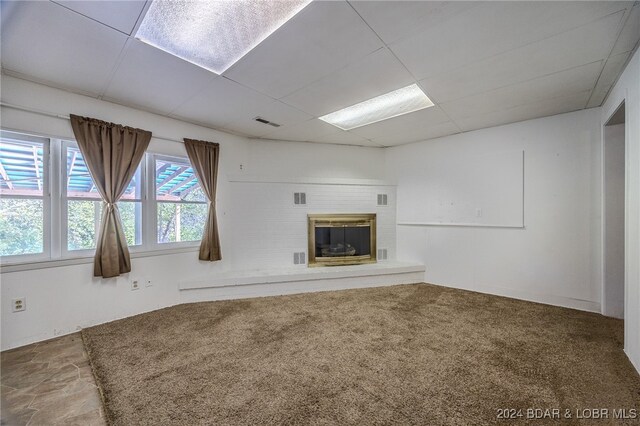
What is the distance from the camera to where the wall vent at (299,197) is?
4.20 m

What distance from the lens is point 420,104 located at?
9.85 feet

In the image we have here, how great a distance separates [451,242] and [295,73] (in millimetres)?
3304

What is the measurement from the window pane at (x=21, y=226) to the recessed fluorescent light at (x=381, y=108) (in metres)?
3.05

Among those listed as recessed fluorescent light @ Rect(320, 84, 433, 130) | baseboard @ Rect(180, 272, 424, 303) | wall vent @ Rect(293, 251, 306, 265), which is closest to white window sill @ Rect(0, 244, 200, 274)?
baseboard @ Rect(180, 272, 424, 303)

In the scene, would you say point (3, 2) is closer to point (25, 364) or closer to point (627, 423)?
point (25, 364)

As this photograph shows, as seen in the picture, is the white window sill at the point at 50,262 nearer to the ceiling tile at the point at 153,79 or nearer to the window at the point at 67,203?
the window at the point at 67,203

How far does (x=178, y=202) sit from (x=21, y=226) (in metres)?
1.37

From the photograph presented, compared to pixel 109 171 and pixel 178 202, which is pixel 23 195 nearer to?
pixel 109 171

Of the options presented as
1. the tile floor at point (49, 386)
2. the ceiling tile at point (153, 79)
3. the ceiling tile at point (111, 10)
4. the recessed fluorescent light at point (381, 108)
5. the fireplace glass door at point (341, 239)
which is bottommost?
the tile floor at point (49, 386)

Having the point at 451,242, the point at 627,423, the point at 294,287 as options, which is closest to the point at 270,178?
the point at 294,287

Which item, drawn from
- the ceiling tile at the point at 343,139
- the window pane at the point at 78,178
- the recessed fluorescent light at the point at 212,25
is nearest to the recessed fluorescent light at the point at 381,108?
the ceiling tile at the point at 343,139

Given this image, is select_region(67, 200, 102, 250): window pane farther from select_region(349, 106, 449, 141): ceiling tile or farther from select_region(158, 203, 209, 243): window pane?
select_region(349, 106, 449, 141): ceiling tile

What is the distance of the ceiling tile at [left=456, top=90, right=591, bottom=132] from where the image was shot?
2742 millimetres

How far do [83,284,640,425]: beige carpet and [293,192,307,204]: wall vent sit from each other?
5.70 ft
